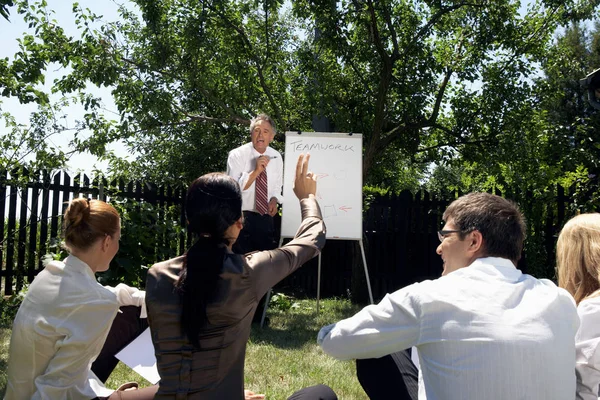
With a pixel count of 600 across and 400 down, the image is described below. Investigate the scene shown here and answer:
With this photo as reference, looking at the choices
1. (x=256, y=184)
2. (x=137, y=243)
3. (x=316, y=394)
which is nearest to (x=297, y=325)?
(x=256, y=184)

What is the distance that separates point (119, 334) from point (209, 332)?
1.05m

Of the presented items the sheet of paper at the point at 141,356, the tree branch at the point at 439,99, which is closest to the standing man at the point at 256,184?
the sheet of paper at the point at 141,356

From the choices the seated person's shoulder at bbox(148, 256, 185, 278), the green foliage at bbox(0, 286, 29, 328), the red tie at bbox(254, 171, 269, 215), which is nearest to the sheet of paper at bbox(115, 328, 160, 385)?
the seated person's shoulder at bbox(148, 256, 185, 278)

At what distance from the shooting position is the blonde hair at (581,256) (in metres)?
2.36

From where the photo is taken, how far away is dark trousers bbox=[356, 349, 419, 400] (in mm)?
2443

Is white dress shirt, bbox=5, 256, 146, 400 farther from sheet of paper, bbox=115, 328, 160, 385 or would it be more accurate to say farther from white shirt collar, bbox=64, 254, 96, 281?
sheet of paper, bbox=115, 328, 160, 385

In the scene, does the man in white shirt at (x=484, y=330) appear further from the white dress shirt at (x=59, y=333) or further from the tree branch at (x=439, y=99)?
the tree branch at (x=439, y=99)

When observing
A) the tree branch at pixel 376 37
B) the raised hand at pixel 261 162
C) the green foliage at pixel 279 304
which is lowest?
the green foliage at pixel 279 304

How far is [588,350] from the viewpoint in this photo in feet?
7.16

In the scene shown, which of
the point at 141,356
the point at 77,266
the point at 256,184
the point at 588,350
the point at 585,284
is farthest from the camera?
the point at 256,184

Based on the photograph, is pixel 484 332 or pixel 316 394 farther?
pixel 316 394

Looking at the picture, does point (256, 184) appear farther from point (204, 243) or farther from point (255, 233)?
point (204, 243)

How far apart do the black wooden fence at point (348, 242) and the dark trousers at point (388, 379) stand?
14.8 ft

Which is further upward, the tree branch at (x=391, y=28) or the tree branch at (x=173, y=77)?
the tree branch at (x=391, y=28)
